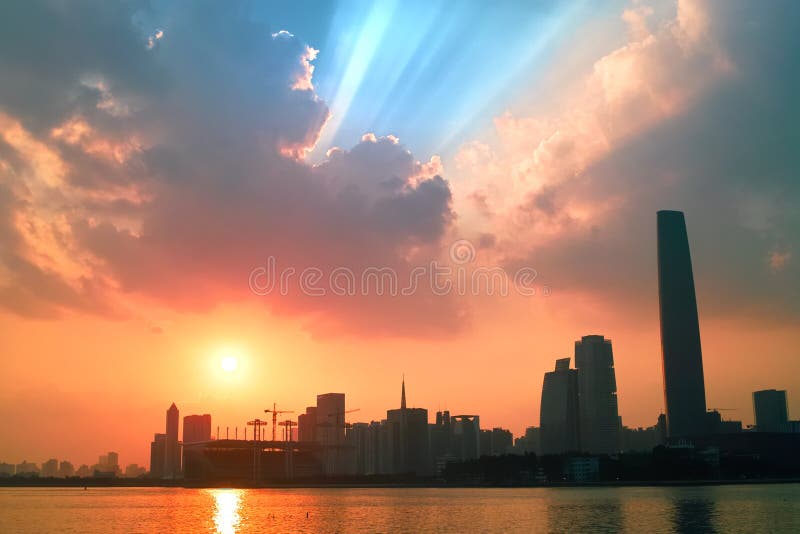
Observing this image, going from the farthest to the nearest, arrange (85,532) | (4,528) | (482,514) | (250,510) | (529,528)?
(250,510)
(482,514)
(4,528)
(85,532)
(529,528)

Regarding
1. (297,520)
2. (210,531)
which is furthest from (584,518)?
(210,531)

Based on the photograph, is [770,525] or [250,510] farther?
[250,510]

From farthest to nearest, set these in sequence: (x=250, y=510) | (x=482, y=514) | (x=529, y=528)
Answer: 1. (x=250, y=510)
2. (x=482, y=514)
3. (x=529, y=528)

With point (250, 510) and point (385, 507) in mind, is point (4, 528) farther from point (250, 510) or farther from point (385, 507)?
point (385, 507)

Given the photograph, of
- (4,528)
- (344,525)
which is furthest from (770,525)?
(4,528)

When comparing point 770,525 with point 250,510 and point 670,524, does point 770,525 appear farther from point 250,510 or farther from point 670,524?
point 250,510

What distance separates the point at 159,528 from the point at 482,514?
186 ft

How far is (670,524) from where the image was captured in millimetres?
118000

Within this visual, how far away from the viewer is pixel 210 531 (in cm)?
12406

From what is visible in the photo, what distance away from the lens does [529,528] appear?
4624 inches

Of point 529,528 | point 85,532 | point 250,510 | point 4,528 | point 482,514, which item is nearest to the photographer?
point 529,528

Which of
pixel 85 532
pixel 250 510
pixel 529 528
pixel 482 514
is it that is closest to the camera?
pixel 529 528

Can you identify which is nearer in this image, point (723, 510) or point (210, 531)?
point (210, 531)

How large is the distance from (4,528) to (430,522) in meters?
70.8
